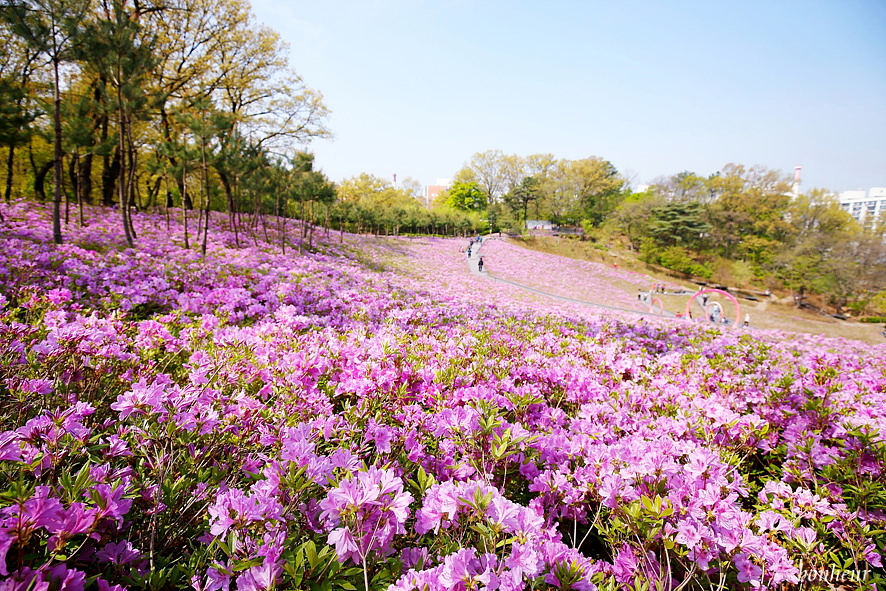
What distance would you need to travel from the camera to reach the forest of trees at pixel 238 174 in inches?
363

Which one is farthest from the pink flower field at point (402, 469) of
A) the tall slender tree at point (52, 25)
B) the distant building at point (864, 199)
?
the distant building at point (864, 199)

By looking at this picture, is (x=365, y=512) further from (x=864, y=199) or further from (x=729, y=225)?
(x=864, y=199)

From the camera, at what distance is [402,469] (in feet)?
5.00

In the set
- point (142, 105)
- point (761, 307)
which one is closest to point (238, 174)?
point (142, 105)

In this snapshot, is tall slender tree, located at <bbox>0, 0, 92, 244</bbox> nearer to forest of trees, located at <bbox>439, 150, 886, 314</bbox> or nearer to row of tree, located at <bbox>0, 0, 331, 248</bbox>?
row of tree, located at <bbox>0, 0, 331, 248</bbox>

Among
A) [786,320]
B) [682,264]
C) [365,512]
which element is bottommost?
[786,320]

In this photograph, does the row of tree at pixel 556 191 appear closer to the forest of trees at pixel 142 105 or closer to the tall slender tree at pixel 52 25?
the forest of trees at pixel 142 105

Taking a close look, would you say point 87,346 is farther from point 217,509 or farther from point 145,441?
point 217,509

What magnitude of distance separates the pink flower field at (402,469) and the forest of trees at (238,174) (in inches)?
344

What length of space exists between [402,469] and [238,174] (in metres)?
17.2

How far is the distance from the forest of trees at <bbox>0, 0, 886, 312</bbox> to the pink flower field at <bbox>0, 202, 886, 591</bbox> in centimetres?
874

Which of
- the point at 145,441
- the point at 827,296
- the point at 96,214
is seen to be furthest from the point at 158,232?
the point at 827,296

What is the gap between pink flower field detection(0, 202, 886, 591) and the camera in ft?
3.29

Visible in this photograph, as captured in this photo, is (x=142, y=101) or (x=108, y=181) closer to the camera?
(x=142, y=101)
